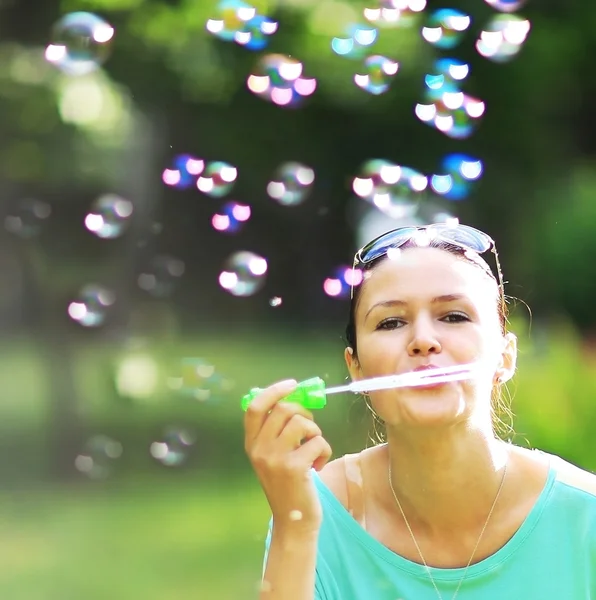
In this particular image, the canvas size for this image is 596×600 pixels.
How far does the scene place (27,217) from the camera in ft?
25.7

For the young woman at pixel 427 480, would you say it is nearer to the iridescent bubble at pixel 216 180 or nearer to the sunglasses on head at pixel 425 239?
the sunglasses on head at pixel 425 239

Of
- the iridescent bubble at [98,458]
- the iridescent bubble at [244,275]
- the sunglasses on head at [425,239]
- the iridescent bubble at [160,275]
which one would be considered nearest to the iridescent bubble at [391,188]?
the iridescent bubble at [244,275]

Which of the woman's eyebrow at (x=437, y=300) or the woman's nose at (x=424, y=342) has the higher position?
the woman's eyebrow at (x=437, y=300)

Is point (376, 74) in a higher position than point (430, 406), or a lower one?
higher

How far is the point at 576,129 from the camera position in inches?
294

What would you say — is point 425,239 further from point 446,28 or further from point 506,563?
point 446,28

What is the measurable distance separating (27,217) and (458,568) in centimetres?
656

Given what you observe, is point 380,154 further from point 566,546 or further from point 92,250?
point 566,546

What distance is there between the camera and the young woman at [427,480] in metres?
1.63

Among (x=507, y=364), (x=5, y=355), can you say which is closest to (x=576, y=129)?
(x=5, y=355)

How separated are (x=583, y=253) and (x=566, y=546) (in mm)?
4343

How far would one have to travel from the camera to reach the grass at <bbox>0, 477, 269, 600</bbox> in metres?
4.19

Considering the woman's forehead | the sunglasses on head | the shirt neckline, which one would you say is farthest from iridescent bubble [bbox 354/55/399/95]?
the shirt neckline

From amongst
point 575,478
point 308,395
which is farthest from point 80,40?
point 575,478
